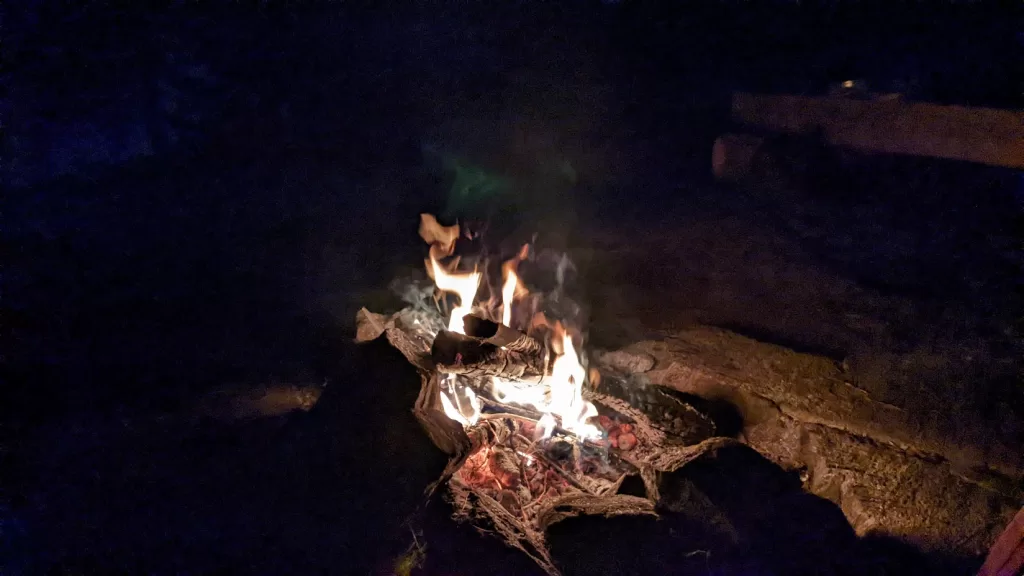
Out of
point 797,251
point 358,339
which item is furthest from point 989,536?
point 358,339

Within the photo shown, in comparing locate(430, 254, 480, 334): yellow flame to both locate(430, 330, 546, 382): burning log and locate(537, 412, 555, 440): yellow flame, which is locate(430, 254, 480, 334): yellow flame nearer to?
locate(430, 330, 546, 382): burning log

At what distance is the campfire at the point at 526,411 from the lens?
2932mm

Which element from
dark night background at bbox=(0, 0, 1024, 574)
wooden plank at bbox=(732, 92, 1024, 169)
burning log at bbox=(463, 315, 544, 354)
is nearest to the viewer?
dark night background at bbox=(0, 0, 1024, 574)

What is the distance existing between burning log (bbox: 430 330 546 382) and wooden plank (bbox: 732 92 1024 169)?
5.24 meters

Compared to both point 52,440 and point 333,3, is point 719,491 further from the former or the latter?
point 333,3

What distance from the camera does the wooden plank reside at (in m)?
5.35

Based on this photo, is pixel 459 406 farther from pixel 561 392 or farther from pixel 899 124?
pixel 899 124

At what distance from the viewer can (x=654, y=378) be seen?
397cm

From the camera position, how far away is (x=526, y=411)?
344cm

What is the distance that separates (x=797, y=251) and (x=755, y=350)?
1599 millimetres

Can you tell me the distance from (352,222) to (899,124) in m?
6.37

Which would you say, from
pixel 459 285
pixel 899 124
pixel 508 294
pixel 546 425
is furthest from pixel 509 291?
pixel 899 124

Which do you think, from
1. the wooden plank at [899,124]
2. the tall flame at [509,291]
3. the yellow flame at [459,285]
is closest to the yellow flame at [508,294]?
the tall flame at [509,291]

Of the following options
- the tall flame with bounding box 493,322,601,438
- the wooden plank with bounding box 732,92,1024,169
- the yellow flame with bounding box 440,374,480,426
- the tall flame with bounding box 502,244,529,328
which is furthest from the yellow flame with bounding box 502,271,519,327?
the wooden plank with bounding box 732,92,1024,169
